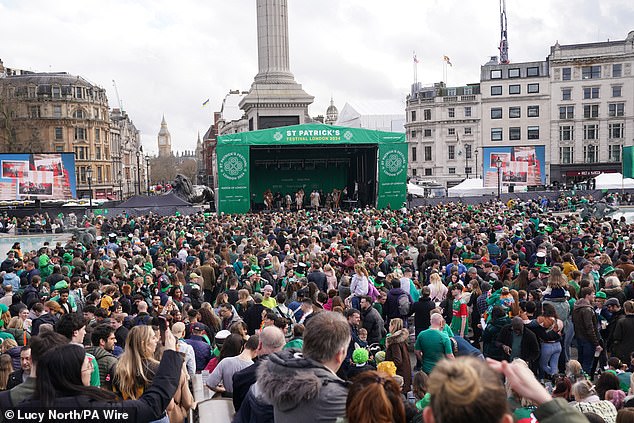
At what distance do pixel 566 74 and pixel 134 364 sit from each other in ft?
247

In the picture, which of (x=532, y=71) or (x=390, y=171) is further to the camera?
(x=532, y=71)

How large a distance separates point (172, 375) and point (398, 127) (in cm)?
8570

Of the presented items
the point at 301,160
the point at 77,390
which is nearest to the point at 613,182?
the point at 301,160

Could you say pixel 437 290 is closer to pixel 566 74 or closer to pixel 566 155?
pixel 566 155

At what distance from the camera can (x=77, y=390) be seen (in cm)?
373

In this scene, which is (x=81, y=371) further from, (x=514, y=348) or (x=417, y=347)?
(x=514, y=348)

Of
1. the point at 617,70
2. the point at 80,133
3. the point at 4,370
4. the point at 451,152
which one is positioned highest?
the point at 617,70

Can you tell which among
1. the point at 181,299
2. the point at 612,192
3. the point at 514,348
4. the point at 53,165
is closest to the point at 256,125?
the point at 53,165

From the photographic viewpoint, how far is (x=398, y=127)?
87.9 m

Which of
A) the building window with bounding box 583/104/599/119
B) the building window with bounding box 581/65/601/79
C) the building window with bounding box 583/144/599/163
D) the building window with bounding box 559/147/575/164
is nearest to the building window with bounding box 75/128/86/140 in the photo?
the building window with bounding box 559/147/575/164

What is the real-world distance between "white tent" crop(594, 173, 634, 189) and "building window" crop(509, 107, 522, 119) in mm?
25971

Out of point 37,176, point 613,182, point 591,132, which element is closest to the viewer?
point 37,176

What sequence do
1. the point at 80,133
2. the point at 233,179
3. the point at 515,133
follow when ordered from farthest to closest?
the point at 80,133
the point at 515,133
the point at 233,179

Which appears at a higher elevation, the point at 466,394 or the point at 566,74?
the point at 566,74
